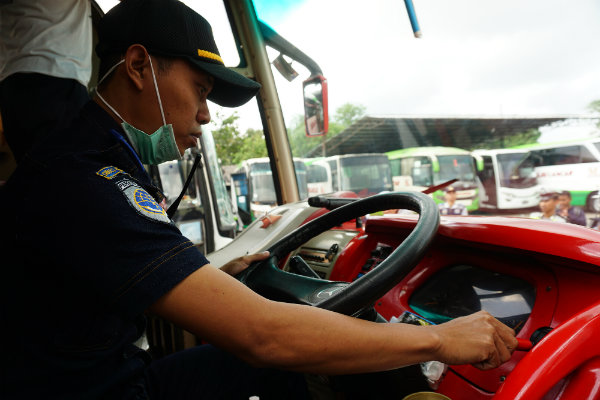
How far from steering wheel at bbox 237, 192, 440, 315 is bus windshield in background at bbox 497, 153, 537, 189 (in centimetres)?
1446

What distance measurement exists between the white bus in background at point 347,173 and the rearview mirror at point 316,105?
418 inches

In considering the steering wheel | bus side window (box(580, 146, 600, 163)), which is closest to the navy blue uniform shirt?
the steering wheel

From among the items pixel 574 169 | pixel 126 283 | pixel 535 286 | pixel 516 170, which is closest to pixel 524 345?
pixel 535 286

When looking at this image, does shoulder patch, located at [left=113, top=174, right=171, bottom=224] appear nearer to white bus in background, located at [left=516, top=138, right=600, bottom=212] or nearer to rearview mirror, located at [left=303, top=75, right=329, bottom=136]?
rearview mirror, located at [left=303, top=75, right=329, bottom=136]

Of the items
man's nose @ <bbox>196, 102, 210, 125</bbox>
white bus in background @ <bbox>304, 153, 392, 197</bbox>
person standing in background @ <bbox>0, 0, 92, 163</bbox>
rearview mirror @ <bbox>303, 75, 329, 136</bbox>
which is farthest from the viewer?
white bus in background @ <bbox>304, 153, 392, 197</bbox>

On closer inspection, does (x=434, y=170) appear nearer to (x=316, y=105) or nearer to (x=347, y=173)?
(x=347, y=173)

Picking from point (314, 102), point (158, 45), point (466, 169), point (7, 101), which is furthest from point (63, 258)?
point (466, 169)

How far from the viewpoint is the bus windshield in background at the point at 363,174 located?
13.3 m

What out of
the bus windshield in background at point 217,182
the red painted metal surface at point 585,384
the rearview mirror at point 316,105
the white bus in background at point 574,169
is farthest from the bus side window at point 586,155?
the red painted metal surface at point 585,384

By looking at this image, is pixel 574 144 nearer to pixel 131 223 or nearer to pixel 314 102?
pixel 314 102

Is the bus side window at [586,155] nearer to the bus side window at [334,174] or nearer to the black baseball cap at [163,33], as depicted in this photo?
the bus side window at [334,174]

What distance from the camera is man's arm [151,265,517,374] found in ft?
2.15

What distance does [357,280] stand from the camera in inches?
32.8

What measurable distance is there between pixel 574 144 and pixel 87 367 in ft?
44.4
